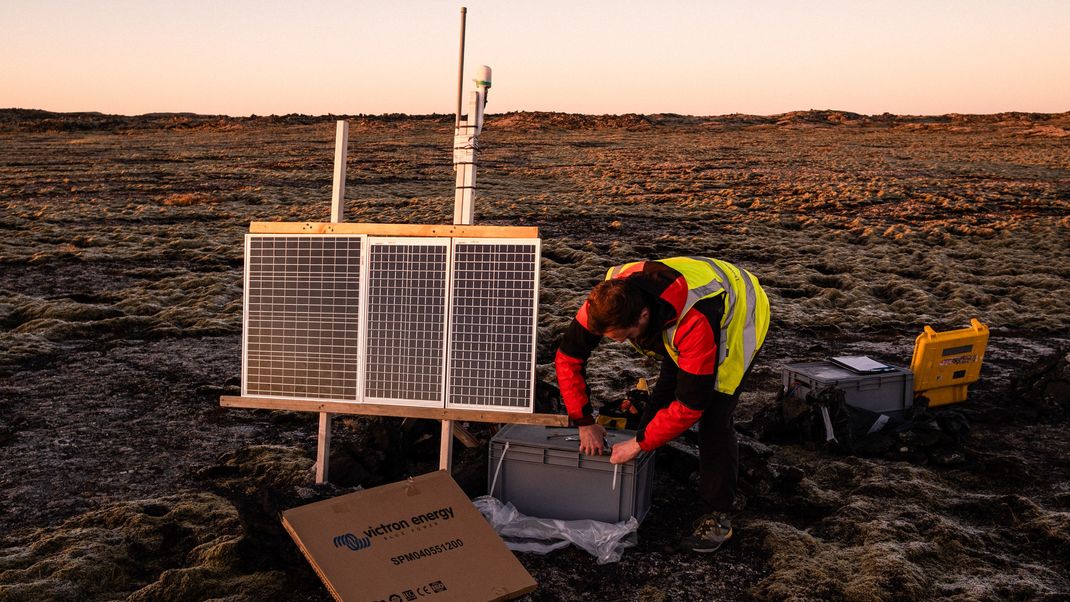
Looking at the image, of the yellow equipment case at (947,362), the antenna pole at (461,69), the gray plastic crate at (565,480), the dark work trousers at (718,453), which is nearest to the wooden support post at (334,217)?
the antenna pole at (461,69)

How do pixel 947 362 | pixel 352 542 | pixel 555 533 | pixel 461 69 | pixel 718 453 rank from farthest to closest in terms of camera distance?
pixel 947 362
pixel 461 69
pixel 555 533
pixel 718 453
pixel 352 542

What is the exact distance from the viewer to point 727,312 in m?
4.13

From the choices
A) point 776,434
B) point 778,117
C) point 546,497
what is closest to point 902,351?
point 776,434

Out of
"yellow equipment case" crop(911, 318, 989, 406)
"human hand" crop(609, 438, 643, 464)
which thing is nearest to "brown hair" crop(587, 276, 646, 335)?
"human hand" crop(609, 438, 643, 464)

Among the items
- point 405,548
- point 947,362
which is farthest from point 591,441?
point 947,362

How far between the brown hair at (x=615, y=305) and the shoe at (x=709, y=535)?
1328mm

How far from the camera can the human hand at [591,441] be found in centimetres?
447

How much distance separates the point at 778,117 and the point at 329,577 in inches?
2763

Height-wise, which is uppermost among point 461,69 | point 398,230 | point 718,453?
point 461,69

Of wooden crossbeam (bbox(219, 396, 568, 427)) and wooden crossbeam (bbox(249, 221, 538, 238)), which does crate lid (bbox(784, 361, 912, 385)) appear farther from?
wooden crossbeam (bbox(249, 221, 538, 238))

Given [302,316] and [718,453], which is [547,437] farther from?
[302,316]

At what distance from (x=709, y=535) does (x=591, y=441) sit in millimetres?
826

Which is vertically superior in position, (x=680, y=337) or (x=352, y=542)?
(x=680, y=337)

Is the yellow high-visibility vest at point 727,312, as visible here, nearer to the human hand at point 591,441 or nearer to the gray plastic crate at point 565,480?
the human hand at point 591,441
